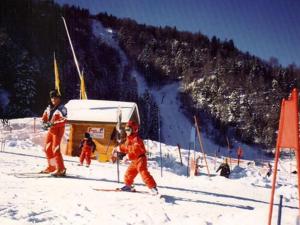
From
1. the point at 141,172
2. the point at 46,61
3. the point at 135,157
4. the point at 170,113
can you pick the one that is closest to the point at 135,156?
the point at 135,157

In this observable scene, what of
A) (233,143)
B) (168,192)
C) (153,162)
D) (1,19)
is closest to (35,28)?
(1,19)

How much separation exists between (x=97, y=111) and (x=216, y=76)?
5306 centimetres

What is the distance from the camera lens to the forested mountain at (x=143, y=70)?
4582cm

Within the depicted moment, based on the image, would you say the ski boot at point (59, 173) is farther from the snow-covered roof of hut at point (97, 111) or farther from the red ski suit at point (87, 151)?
the snow-covered roof of hut at point (97, 111)

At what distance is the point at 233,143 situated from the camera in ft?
194

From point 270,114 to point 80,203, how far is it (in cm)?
5974

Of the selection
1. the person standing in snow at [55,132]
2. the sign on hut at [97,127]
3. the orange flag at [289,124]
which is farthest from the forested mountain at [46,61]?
the orange flag at [289,124]

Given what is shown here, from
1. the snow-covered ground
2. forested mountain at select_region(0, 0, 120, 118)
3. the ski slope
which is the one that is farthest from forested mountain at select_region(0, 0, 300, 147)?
the snow-covered ground

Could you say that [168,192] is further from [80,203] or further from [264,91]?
[264,91]

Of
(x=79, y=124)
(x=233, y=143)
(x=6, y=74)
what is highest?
(x=6, y=74)

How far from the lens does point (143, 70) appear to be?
252 feet

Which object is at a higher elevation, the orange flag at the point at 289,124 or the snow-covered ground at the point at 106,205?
the orange flag at the point at 289,124

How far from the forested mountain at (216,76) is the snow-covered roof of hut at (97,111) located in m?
40.5

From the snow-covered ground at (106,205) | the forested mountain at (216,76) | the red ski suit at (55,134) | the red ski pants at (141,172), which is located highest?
the forested mountain at (216,76)
